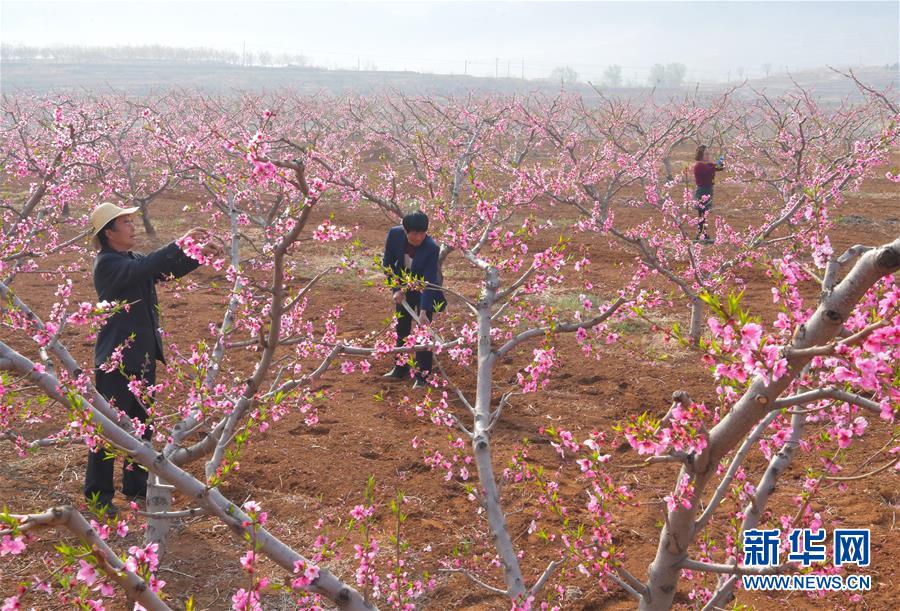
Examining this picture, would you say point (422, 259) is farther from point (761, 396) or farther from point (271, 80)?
point (271, 80)

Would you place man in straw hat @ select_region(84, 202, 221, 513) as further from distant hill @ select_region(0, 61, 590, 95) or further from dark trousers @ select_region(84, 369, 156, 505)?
distant hill @ select_region(0, 61, 590, 95)

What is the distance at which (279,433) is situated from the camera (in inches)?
235

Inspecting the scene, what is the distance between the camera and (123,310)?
167 inches

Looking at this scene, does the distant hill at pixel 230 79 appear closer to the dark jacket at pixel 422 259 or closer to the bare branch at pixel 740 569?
the dark jacket at pixel 422 259

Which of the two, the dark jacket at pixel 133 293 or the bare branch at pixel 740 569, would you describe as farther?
the dark jacket at pixel 133 293

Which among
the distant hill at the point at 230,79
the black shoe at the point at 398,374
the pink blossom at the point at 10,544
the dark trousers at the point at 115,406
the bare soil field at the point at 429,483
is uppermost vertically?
the distant hill at the point at 230,79

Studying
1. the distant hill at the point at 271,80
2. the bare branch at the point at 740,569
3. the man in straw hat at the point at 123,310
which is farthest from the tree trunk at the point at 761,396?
the distant hill at the point at 271,80

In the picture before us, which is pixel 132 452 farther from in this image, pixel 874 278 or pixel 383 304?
pixel 383 304

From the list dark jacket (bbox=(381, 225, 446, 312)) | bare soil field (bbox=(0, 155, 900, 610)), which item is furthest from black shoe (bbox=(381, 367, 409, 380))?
dark jacket (bbox=(381, 225, 446, 312))

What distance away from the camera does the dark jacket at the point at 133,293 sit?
160 inches

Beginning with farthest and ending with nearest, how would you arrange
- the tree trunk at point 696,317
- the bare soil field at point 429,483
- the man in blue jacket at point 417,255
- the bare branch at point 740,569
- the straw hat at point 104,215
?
the tree trunk at point 696,317
the man in blue jacket at point 417,255
the straw hat at point 104,215
the bare soil field at point 429,483
the bare branch at point 740,569

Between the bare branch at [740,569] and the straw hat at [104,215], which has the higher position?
the straw hat at [104,215]

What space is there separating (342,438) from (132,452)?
3546 millimetres

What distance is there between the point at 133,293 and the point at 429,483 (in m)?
2.58
